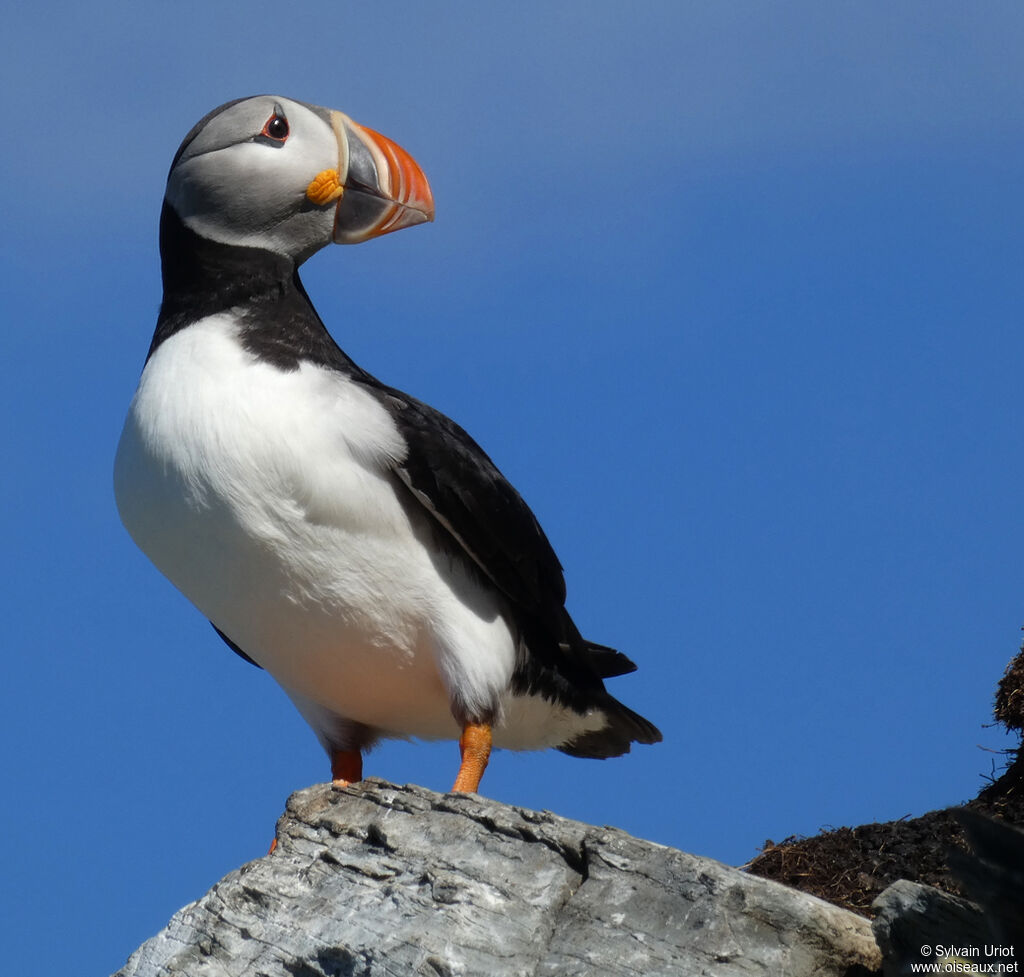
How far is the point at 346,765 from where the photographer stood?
7652 mm

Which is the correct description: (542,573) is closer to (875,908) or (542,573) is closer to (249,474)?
(249,474)

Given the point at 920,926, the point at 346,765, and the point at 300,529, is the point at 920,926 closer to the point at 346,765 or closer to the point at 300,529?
the point at 300,529

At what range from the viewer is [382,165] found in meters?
7.53

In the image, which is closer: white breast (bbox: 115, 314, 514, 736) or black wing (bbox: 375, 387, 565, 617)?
white breast (bbox: 115, 314, 514, 736)

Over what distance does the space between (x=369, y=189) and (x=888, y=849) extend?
182 inches

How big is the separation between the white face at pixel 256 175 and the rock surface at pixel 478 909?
2.87 metres

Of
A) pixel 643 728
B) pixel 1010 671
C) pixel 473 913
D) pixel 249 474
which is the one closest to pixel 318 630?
pixel 249 474

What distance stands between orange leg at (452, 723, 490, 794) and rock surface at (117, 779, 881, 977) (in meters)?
0.62

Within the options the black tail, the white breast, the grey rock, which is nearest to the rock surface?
the grey rock

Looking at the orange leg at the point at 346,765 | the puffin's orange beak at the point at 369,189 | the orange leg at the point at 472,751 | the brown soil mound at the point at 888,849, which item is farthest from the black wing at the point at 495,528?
the brown soil mound at the point at 888,849

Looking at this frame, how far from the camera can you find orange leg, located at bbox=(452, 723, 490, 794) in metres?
6.93

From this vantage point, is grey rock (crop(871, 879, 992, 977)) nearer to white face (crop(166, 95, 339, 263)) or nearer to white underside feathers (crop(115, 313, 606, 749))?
white underside feathers (crop(115, 313, 606, 749))

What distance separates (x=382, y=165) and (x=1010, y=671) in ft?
15.7

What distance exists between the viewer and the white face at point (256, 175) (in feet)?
23.9
